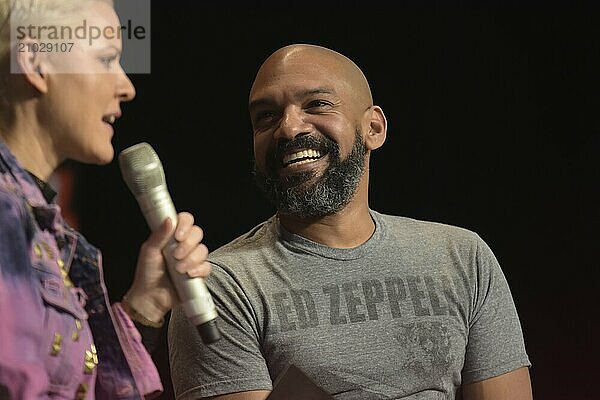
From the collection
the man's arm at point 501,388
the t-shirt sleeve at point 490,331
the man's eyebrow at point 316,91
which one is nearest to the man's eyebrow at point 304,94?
the man's eyebrow at point 316,91

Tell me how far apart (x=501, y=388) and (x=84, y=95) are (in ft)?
2.96

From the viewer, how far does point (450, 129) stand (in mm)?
1867

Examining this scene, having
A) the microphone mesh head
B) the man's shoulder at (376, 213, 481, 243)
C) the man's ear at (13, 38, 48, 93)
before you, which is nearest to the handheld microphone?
the microphone mesh head

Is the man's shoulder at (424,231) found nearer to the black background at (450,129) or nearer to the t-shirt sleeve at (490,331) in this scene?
the t-shirt sleeve at (490,331)

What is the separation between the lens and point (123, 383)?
899 mm

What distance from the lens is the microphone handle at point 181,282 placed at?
89cm

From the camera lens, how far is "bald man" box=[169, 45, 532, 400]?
142 centimetres

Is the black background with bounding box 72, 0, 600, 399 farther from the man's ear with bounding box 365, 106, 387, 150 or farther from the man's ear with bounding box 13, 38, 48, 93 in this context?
the man's ear with bounding box 13, 38, 48, 93

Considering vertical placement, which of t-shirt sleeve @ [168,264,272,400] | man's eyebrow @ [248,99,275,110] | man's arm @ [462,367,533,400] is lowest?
man's arm @ [462,367,533,400]

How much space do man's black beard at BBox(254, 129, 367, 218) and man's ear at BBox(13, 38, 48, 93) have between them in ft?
2.09

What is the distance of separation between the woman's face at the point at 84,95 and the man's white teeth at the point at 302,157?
23.7 inches

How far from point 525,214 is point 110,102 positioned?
119cm

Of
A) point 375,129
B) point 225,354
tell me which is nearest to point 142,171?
point 225,354

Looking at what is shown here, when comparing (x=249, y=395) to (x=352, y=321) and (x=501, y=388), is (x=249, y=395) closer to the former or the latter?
(x=352, y=321)
